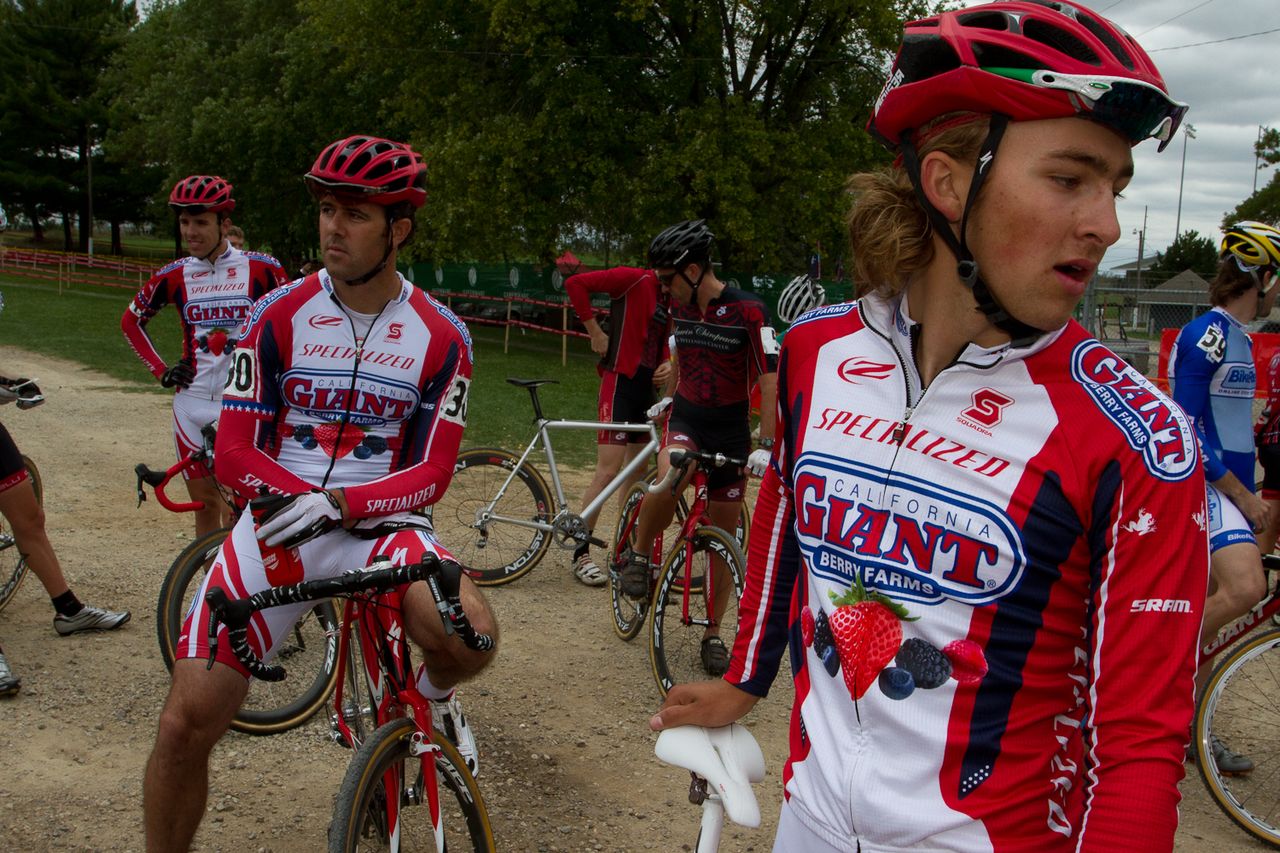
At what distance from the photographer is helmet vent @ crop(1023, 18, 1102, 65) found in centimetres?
165

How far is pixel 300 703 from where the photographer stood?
512 cm

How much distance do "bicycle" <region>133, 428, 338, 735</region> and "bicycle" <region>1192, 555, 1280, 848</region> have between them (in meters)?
4.00

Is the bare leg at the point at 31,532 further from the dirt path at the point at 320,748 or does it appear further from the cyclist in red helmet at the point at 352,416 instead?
the cyclist in red helmet at the point at 352,416

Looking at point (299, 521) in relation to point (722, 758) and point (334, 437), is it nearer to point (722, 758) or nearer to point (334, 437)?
point (334, 437)

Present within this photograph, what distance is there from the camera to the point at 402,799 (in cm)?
304

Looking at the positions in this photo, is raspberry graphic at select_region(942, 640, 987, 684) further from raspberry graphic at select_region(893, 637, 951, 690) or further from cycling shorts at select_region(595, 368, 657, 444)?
cycling shorts at select_region(595, 368, 657, 444)

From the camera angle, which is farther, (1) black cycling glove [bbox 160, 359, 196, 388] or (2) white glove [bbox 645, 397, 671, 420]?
(2) white glove [bbox 645, 397, 671, 420]

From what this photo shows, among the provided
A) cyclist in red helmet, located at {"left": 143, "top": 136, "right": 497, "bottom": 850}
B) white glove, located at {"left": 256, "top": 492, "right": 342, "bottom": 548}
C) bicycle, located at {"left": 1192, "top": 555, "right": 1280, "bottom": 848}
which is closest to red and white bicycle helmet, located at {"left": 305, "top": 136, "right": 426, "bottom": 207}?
cyclist in red helmet, located at {"left": 143, "top": 136, "right": 497, "bottom": 850}

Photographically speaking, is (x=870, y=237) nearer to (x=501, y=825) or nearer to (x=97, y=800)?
(x=501, y=825)

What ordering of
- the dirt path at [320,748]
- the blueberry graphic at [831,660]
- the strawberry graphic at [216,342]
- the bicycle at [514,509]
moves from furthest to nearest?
the bicycle at [514,509] → the strawberry graphic at [216,342] → the dirt path at [320,748] → the blueberry graphic at [831,660]

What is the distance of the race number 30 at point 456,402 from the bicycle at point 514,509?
3.67 metres

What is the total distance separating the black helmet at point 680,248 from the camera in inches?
244

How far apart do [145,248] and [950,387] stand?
8020 cm

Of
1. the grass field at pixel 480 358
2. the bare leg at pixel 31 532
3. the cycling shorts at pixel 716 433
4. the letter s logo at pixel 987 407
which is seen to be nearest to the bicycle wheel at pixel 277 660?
the bare leg at pixel 31 532
